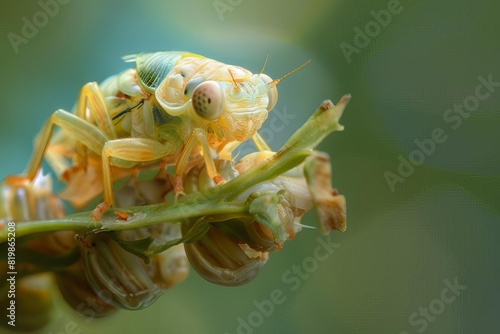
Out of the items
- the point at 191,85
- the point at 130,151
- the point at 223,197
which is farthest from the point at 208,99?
the point at 223,197

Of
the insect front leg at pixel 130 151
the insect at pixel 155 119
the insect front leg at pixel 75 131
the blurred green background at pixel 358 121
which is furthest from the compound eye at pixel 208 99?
the blurred green background at pixel 358 121

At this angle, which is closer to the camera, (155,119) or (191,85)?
(191,85)

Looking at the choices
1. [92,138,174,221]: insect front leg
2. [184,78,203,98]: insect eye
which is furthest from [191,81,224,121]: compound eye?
[92,138,174,221]: insect front leg

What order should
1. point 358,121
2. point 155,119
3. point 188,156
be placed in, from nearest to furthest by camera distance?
1. point 188,156
2. point 155,119
3. point 358,121

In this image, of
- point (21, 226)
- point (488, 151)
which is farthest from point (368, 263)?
point (21, 226)

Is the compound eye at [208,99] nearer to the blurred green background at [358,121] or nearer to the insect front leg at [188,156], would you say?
the insect front leg at [188,156]

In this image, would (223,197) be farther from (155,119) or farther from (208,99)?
(155,119)
